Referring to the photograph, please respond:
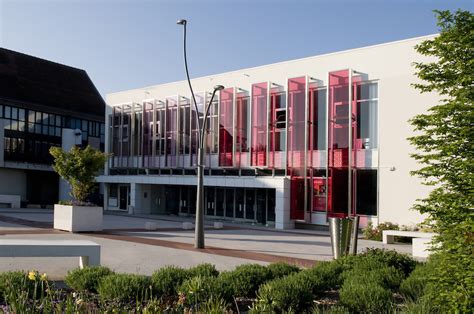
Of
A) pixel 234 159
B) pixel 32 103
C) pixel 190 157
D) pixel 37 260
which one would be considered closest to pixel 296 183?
pixel 234 159

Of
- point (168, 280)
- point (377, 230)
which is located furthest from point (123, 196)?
point (168, 280)

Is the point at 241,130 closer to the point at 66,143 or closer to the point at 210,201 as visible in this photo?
the point at 210,201

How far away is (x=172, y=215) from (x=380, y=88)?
739 inches

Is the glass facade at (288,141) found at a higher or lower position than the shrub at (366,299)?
higher

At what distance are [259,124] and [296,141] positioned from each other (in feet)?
9.64

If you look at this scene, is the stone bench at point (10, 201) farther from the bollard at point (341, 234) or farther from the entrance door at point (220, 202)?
the bollard at point (341, 234)

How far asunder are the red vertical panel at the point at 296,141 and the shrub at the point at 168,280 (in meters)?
19.6

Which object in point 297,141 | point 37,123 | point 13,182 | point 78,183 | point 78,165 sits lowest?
point 13,182

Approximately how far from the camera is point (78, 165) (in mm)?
20891

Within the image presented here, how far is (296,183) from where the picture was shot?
2816 centimetres

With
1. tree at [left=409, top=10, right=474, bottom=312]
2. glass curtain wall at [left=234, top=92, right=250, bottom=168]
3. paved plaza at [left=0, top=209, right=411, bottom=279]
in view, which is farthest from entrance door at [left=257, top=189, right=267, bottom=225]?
tree at [left=409, top=10, right=474, bottom=312]

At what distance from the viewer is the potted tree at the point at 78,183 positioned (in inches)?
826

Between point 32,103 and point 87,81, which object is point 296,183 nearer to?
point 32,103

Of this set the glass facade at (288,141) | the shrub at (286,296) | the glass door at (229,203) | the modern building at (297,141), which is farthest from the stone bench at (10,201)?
the shrub at (286,296)
